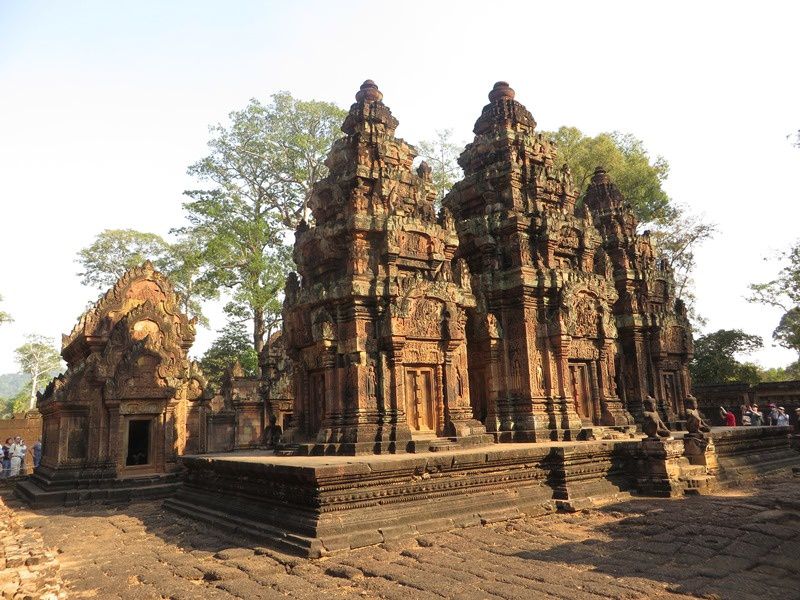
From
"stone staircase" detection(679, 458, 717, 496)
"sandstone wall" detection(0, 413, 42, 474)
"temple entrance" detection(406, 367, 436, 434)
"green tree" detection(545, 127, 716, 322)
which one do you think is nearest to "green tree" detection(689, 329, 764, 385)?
"green tree" detection(545, 127, 716, 322)

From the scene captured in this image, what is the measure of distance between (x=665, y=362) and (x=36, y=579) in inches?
666

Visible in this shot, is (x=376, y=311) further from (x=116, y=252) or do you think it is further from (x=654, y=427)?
(x=116, y=252)

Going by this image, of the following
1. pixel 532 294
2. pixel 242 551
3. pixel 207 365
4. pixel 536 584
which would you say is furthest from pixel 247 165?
pixel 536 584

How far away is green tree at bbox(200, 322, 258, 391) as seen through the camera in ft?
94.8

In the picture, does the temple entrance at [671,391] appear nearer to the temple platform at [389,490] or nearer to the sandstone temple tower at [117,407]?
the temple platform at [389,490]

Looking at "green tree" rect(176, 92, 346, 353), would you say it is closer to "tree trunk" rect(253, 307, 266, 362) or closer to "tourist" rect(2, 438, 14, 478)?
"tree trunk" rect(253, 307, 266, 362)

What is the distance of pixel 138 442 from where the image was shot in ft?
49.5

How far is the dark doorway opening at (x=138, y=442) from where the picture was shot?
48.4 feet

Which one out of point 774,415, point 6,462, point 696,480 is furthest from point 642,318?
point 6,462

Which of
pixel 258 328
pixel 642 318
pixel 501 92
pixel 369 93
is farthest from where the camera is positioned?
pixel 258 328

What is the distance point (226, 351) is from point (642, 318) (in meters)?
20.9

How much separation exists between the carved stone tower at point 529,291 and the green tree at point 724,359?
16329 mm

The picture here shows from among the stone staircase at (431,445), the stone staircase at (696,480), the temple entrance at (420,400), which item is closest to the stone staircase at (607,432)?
the stone staircase at (696,480)

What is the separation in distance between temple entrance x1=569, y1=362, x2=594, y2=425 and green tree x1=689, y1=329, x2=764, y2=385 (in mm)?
17591
